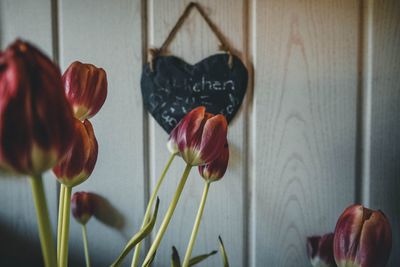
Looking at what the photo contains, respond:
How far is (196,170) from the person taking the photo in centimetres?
59

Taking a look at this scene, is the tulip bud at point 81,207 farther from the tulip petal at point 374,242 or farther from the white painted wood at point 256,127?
the tulip petal at point 374,242

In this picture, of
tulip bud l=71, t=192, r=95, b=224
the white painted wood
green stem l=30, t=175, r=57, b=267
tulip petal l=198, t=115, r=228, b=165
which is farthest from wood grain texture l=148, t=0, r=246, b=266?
green stem l=30, t=175, r=57, b=267

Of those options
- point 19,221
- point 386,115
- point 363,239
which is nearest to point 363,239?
point 363,239

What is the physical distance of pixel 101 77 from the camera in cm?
33

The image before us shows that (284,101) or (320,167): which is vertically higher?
(284,101)

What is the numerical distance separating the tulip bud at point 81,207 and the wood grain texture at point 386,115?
1.68 feet

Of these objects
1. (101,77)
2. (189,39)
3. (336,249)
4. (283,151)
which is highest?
(189,39)

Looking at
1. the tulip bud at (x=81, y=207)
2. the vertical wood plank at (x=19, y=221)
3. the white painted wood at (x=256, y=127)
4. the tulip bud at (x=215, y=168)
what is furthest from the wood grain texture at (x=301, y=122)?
the vertical wood plank at (x=19, y=221)

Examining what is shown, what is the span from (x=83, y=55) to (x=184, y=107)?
21 centimetres

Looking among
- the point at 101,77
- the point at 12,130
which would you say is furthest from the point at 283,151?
the point at 12,130

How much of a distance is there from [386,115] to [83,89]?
0.51 meters

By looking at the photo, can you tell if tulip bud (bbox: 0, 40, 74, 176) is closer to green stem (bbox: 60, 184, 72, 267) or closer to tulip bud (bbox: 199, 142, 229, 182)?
green stem (bbox: 60, 184, 72, 267)

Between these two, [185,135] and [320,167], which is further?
[320,167]

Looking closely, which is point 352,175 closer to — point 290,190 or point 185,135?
point 290,190
